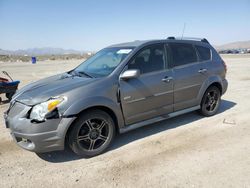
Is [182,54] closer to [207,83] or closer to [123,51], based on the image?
[207,83]

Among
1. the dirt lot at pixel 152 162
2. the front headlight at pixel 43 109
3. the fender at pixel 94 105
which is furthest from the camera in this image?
the fender at pixel 94 105

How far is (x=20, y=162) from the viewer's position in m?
3.50

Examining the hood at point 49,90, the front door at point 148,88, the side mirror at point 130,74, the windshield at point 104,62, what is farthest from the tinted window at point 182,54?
the hood at point 49,90

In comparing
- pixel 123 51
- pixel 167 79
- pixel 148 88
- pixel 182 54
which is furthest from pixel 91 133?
pixel 182 54

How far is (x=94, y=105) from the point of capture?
3457 mm

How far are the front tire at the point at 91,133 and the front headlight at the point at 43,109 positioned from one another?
42cm

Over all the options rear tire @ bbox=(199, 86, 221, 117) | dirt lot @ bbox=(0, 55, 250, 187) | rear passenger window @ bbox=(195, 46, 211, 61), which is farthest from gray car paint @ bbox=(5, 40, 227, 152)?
dirt lot @ bbox=(0, 55, 250, 187)

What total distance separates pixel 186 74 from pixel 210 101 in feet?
3.92

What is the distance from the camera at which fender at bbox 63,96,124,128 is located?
3.26 meters

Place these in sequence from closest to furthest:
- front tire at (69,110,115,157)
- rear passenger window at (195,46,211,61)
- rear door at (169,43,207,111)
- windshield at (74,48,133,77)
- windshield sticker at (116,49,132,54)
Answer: front tire at (69,110,115,157)
windshield at (74,48,133,77)
windshield sticker at (116,49,132,54)
rear door at (169,43,207,111)
rear passenger window at (195,46,211,61)

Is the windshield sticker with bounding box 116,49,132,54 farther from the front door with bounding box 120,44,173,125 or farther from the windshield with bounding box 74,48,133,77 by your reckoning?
the front door with bounding box 120,44,173,125

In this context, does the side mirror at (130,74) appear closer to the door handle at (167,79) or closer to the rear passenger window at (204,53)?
the door handle at (167,79)

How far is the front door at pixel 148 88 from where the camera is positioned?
3.86 meters

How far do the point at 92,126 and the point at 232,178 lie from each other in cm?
214
